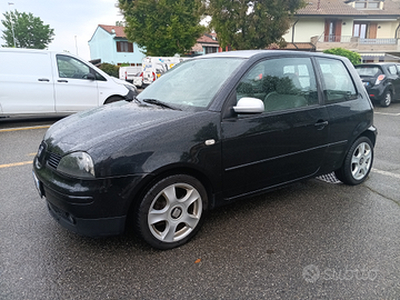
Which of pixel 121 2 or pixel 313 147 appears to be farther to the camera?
pixel 121 2

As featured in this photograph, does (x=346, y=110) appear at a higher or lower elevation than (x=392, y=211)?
higher

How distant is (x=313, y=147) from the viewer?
3475 mm

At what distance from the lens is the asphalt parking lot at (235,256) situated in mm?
2244

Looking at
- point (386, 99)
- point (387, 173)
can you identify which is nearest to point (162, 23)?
point (386, 99)

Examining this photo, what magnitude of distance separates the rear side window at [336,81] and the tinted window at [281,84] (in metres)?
0.20

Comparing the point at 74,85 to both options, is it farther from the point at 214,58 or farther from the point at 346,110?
the point at 346,110

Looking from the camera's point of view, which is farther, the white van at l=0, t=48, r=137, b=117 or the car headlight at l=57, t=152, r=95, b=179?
the white van at l=0, t=48, r=137, b=117

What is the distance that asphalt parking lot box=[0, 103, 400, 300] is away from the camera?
224cm

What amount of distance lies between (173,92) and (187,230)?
4.56ft

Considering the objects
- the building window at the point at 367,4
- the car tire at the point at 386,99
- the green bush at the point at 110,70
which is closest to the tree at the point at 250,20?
the car tire at the point at 386,99

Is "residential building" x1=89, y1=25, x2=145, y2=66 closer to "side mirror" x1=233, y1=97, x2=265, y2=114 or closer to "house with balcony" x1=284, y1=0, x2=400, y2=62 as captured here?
"house with balcony" x1=284, y1=0, x2=400, y2=62

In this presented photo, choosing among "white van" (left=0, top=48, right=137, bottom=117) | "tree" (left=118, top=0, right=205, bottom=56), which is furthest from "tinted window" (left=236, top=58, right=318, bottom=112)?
"tree" (left=118, top=0, right=205, bottom=56)

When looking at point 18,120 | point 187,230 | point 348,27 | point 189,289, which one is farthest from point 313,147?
point 348,27

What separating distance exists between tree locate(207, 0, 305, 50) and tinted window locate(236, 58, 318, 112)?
659 inches
